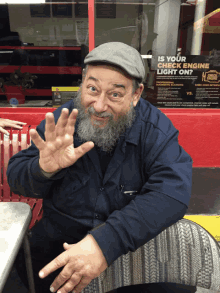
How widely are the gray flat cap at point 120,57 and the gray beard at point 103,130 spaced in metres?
0.26

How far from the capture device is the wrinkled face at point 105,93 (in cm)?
133

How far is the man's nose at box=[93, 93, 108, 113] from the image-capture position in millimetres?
1355

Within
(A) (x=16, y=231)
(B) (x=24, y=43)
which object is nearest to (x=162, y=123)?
(A) (x=16, y=231)

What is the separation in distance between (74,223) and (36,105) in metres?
2.55

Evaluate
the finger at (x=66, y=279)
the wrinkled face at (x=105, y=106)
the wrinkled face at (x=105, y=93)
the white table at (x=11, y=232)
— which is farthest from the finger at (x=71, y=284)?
the wrinkled face at (x=105, y=93)

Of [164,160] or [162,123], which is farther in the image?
[162,123]

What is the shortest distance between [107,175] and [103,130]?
28 centimetres

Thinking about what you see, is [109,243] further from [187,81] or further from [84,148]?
[187,81]

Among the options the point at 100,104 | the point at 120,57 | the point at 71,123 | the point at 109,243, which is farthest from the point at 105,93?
the point at 109,243

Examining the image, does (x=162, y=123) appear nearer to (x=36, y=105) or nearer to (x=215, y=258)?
(x=215, y=258)

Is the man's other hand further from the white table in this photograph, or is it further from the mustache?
the mustache

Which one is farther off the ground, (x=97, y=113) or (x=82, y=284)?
(x=97, y=113)

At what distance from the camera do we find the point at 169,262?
1.03 metres

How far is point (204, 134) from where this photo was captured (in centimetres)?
355
